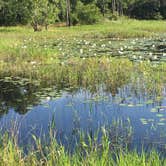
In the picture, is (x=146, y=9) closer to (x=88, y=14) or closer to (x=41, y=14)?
(x=88, y=14)

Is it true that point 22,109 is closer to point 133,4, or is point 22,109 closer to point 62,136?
point 62,136

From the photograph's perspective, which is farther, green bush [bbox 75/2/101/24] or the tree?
green bush [bbox 75/2/101/24]

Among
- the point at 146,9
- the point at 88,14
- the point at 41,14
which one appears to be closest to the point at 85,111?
the point at 41,14

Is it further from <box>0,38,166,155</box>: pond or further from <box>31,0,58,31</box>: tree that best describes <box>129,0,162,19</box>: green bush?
<box>0,38,166,155</box>: pond

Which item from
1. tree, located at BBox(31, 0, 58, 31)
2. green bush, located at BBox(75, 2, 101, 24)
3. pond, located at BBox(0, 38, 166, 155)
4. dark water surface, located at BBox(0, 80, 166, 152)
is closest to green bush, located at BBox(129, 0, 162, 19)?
green bush, located at BBox(75, 2, 101, 24)

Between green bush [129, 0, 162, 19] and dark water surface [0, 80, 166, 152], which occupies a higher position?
green bush [129, 0, 162, 19]

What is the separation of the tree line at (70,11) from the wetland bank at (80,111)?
25.6 m

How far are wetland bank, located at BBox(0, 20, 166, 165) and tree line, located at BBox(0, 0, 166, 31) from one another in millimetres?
25578

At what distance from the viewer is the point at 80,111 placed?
10094 millimetres

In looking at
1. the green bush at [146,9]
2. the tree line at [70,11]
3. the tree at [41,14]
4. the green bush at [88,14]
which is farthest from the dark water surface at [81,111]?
the green bush at [146,9]

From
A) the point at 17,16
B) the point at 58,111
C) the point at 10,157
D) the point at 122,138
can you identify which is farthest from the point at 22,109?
the point at 17,16

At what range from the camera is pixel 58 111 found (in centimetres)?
1021

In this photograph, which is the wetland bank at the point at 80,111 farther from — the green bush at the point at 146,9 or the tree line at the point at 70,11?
the green bush at the point at 146,9

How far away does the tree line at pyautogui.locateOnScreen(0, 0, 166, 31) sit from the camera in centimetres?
4331
